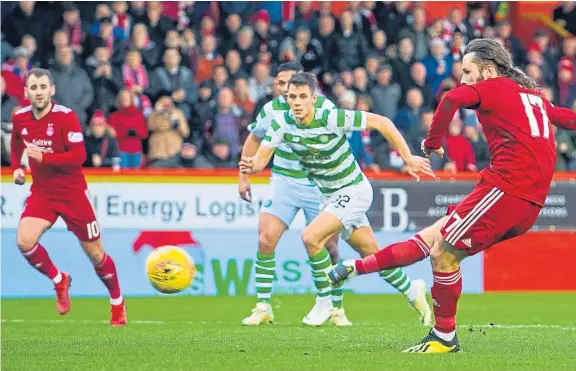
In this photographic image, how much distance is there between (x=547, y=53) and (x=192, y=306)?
9873 millimetres

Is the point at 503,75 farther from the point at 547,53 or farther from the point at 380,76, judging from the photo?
the point at 547,53

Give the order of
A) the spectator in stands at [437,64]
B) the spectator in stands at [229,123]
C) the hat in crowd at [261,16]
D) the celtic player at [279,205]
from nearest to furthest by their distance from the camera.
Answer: the celtic player at [279,205] → the spectator in stands at [229,123] → the hat in crowd at [261,16] → the spectator in stands at [437,64]

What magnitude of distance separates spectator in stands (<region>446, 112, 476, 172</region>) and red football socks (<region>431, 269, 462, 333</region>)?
387 inches

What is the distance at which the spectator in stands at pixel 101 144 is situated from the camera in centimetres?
1731

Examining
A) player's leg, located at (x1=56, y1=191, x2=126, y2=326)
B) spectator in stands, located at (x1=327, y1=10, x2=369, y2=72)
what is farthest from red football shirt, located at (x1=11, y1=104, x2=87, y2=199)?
spectator in stands, located at (x1=327, y1=10, x2=369, y2=72)

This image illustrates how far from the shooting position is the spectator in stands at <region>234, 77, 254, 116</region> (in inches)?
735

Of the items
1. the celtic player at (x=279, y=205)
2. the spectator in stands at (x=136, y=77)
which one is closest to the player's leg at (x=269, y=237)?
the celtic player at (x=279, y=205)

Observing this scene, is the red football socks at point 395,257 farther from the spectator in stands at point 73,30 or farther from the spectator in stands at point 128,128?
the spectator in stands at point 73,30

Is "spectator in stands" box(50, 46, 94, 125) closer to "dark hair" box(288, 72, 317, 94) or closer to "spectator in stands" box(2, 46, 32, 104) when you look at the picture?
"spectator in stands" box(2, 46, 32, 104)

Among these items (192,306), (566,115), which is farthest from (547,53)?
(566,115)

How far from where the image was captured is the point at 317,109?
11273 mm

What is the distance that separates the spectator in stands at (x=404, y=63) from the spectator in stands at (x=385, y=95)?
0.47m

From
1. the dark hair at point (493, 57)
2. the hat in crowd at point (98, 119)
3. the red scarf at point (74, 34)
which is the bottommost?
the hat in crowd at point (98, 119)

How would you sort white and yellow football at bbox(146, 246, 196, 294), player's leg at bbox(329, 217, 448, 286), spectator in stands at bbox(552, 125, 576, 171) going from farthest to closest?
1. spectator in stands at bbox(552, 125, 576, 171)
2. white and yellow football at bbox(146, 246, 196, 294)
3. player's leg at bbox(329, 217, 448, 286)
